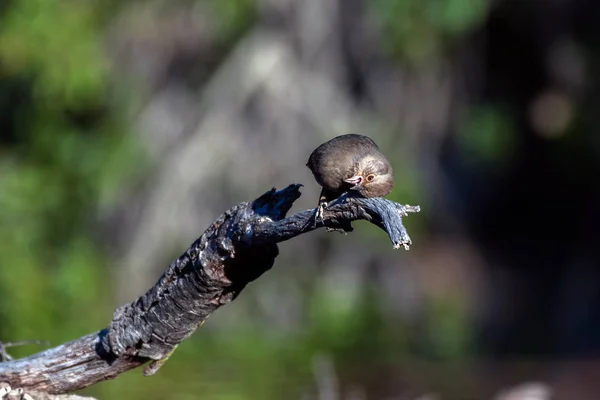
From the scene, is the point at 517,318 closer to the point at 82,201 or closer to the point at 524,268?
the point at 524,268

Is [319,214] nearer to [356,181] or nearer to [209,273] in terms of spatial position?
[356,181]

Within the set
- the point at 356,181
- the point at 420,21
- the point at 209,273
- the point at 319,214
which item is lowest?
the point at 319,214

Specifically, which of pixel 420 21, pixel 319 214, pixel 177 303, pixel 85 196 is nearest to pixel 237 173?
pixel 85 196

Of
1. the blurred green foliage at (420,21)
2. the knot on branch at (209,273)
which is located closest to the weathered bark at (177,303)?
the knot on branch at (209,273)

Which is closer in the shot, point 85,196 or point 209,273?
point 209,273

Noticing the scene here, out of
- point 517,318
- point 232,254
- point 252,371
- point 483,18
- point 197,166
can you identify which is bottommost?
point 232,254

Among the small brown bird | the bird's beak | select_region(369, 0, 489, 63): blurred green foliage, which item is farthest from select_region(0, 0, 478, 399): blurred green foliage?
the bird's beak

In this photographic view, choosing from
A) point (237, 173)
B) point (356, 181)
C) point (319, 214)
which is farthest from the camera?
point (237, 173)

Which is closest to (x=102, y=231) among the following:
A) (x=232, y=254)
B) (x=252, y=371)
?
(x=252, y=371)
